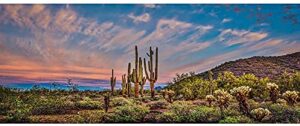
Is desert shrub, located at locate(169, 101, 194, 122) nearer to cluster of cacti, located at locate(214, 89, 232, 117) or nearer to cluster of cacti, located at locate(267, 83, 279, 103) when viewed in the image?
cluster of cacti, located at locate(214, 89, 232, 117)

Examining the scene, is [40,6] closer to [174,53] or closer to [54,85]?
[54,85]

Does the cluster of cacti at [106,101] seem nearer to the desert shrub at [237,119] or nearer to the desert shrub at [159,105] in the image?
the desert shrub at [159,105]

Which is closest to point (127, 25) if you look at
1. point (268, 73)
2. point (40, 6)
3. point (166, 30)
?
point (166, 30)

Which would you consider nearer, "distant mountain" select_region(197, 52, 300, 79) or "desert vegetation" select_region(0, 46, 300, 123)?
"desert vegetation" select_region(0, 46, 300, 123)

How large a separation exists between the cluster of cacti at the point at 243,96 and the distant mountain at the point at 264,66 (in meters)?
0.43

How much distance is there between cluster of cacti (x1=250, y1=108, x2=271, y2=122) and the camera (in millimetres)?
10273

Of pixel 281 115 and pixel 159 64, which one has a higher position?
pixel 159 64

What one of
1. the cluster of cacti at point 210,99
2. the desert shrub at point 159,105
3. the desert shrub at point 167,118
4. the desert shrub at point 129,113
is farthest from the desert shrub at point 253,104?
the desert shrub at point 129,113

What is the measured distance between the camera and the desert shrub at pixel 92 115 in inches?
412

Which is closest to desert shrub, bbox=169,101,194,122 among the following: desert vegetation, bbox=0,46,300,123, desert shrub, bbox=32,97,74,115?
desert vegetation, bbox=0,46,300,123

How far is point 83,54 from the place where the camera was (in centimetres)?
1076

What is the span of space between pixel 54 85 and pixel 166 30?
84.7 inches

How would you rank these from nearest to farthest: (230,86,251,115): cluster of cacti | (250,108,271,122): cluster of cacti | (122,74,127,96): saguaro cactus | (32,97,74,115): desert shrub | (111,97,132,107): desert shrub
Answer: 1. (250,108,271,122): cluster of cacti
2. (230,86,251,115): cluster of cacti
3. (32,97,74,115): desert shrub
4. (111,97,132,107): desert shrub
5. (122,74,127,96): saguaro cactus

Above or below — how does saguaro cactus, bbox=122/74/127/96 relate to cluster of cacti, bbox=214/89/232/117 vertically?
above
